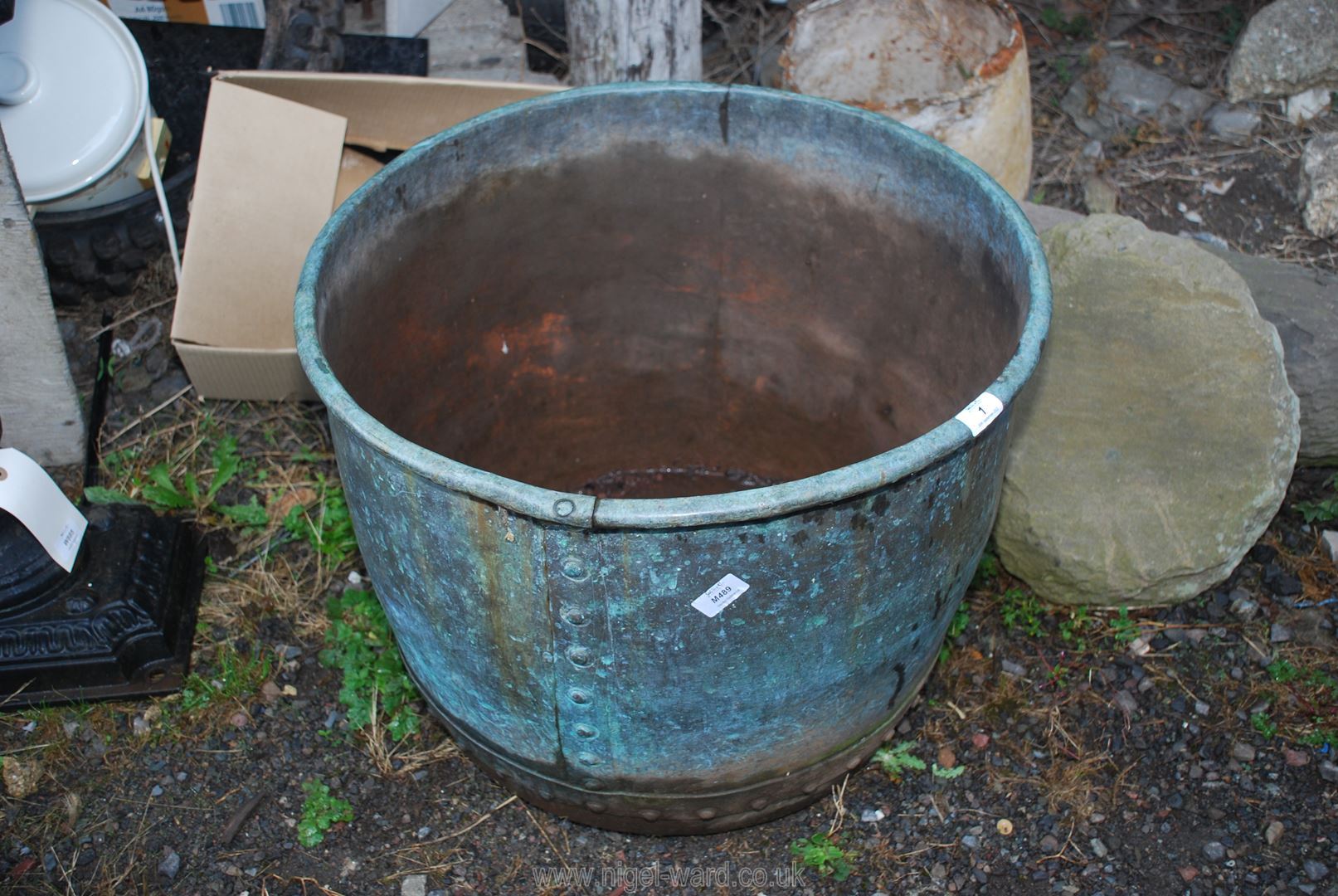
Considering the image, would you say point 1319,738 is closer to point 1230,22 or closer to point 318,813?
point 318,813

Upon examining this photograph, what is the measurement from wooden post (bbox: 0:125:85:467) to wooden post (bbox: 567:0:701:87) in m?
1.32

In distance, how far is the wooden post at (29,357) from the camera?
8.13ft

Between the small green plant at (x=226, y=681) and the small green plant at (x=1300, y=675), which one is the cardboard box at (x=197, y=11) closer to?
the small green plant at (x=226, y=681)

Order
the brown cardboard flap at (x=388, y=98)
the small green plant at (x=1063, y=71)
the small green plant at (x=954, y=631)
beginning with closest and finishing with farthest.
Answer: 1. the small green plant at (x=954, y=631)
2. the brown cardboard flap at (x=388, y=98)
3. the small green plant at (x=1063, y=71)

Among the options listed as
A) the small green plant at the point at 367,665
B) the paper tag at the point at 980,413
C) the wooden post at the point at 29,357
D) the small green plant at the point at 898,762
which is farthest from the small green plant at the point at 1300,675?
the wooden post at the point at 29,357

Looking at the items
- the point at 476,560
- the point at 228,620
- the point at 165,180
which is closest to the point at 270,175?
the point at 165,180

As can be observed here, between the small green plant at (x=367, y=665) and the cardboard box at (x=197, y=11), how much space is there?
5.72 ft

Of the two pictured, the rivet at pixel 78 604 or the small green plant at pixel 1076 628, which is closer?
the rivet at pixel 78 604

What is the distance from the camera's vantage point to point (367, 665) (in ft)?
8.18

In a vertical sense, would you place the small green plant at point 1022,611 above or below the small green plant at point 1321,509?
below

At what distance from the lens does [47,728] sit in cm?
237

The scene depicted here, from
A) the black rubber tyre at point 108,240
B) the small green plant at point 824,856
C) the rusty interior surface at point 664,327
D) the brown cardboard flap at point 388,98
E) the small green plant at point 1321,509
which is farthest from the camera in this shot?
the black rubber tyre at point 108,240

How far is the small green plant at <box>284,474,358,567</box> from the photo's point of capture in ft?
8.86

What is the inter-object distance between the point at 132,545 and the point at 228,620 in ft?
0.83
